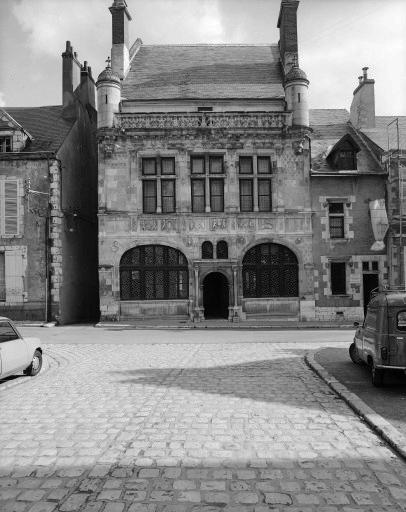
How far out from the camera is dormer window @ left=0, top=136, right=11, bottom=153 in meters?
24.0

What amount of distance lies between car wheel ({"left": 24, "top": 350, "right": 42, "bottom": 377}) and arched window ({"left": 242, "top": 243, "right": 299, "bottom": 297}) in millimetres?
14706

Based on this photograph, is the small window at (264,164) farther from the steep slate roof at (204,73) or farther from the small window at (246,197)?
the steep slate roof at (204,73)

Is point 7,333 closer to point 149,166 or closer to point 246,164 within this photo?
point 149,166

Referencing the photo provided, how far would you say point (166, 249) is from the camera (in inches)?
928

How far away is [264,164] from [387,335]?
17.2 meters

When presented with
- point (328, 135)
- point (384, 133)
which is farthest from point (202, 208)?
point (384, 133)

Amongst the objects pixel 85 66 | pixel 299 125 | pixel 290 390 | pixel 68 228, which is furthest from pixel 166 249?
pixel 290 390

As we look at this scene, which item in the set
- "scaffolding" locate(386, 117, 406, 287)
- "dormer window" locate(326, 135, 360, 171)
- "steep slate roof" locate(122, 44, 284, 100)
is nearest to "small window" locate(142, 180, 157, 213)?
"steep slate roof" locate(122, 44, 284, 100)

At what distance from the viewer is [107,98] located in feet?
77.6

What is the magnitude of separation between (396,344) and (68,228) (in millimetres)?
19856

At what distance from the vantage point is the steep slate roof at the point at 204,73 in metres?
25.7

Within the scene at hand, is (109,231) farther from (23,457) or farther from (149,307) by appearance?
(23,457)

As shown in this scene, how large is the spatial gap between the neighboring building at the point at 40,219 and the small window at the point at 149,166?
4.28 metres

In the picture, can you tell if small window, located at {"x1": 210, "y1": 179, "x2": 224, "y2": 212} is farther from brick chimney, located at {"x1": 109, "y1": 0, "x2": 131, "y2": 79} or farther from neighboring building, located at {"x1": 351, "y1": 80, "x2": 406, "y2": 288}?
brick chimney, located at {"x1": 109, "y1": 0, "x2": 131, "y2": 79}
